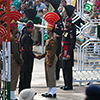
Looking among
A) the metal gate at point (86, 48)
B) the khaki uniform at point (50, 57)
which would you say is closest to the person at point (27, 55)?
the khaki uniform at point (50, 57)

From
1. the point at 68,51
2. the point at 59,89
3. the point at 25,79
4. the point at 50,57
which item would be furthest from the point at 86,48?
the point at 25,79

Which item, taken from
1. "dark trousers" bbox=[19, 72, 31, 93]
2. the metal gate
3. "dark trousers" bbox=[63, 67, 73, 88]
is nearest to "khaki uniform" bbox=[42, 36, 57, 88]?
"dark trousers" bbox=[19, 72, 31, 93]

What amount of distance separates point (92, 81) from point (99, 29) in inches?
151

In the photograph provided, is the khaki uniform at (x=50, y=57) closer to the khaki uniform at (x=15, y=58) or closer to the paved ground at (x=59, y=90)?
the paved ground at (x=59, y=90)

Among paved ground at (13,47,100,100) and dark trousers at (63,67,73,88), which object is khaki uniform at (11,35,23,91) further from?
dark trousers at (63,67,73,88)

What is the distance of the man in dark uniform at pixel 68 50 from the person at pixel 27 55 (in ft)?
3.74

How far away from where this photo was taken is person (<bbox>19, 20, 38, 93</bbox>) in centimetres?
741

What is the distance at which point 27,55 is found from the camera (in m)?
7.54

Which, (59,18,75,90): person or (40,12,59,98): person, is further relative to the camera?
(59,18,75,90): person

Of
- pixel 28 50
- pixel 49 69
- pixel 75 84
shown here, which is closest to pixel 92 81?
pixel 75 84

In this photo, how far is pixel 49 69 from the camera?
7688 millimetres

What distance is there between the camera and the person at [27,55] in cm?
741

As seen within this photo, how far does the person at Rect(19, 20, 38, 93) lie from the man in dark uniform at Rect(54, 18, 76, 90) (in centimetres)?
114

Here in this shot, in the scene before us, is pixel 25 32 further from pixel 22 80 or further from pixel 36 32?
pixel 36 32
